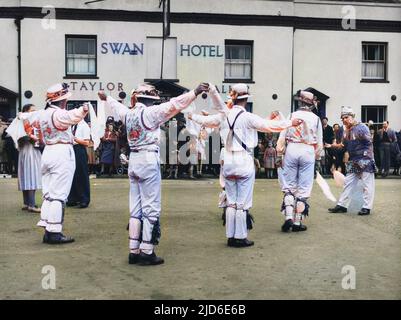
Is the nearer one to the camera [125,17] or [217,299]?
[217,299]

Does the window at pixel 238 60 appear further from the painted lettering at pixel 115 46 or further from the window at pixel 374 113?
the window at pixel 374 113

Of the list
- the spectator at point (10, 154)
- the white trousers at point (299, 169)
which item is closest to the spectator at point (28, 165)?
the white trousers at point (299, 169)

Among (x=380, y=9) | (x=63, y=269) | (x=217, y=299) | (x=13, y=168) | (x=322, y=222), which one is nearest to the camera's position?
(x=217, y=299)

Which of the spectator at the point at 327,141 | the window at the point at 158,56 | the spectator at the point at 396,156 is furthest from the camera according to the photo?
the window at the point at 158,56

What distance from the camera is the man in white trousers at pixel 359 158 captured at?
35.1 ft

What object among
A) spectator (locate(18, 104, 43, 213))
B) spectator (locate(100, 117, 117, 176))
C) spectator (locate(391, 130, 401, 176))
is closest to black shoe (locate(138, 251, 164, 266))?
spectator (locate(18, 104, 43, 213))

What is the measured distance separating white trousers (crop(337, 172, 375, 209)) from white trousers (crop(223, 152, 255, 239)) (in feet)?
11.9

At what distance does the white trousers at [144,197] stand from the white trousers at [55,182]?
1.62 meters

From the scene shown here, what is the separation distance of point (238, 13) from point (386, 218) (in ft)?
48.2

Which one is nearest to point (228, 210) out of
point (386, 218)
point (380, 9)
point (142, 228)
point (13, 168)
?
point (142, 228)

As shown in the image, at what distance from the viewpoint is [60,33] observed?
22.2 meters

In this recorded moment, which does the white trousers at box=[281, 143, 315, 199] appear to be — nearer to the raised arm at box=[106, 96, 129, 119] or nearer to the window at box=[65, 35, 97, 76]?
the raised arm at box=[106, 96, 129, 119]

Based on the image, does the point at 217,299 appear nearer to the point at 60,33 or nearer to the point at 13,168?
the point at 13,168

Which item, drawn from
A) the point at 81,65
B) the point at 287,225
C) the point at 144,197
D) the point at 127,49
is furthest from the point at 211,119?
the point at 81,65
